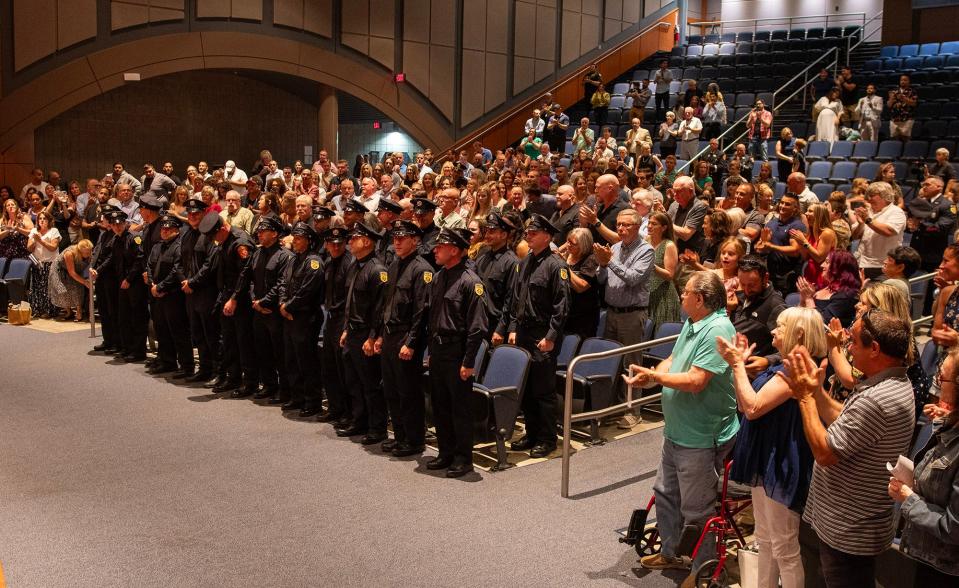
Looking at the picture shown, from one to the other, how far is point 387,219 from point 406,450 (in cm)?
244

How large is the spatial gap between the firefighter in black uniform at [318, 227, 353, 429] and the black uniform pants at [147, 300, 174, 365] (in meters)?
2.42

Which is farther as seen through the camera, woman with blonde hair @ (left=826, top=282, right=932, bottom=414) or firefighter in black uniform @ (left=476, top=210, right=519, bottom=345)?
firefighter in black uniform @ (left=476, top=210, right=519, bottom=345)

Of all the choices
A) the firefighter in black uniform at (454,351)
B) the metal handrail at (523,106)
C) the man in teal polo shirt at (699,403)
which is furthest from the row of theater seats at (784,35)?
the man in teal polo shirt at (699,403)

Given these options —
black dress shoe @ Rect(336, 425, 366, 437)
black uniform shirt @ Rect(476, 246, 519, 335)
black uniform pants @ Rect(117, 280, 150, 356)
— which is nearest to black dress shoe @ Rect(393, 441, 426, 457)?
black dress shoe @ Rect(336, 425, 366, 437)

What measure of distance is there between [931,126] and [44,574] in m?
14.8

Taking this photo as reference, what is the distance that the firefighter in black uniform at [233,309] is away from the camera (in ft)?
28.0

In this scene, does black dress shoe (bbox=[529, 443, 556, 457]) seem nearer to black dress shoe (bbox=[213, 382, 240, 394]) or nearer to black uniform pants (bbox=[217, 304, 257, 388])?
black uniform pants (bbox=[217, 304, 257, 388])

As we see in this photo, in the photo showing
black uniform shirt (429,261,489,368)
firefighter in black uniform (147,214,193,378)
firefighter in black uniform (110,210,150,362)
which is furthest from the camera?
firefighter in black uniform (110,210,150,362)

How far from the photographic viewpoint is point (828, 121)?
1562cm

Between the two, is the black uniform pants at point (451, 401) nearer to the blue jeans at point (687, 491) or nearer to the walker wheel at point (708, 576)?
the blue jeans at point (687, 491)

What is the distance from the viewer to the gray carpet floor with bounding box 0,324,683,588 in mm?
4867

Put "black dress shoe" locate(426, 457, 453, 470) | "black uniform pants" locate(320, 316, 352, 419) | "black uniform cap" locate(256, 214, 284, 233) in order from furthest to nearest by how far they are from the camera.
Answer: "black uniform cap" locate(256, 214, 284, 233) → "black uniform pants" locate(320, 316, 352, 419) → "black dress shoe" locate(426, 457, 453, 470)

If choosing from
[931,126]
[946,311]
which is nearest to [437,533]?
[946,311]

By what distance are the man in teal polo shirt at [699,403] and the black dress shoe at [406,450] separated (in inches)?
99.5
